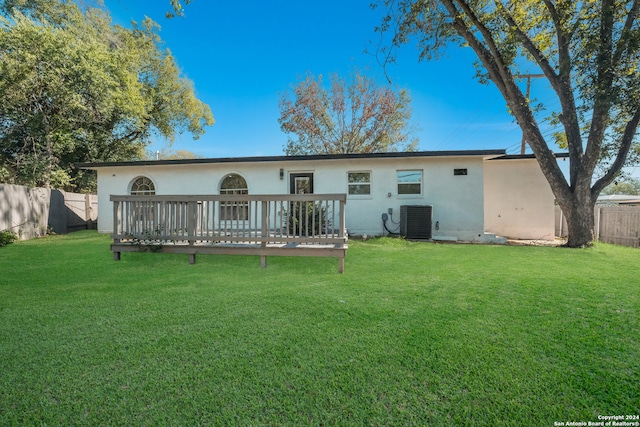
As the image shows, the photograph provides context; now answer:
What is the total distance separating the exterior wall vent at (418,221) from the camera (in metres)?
7.73

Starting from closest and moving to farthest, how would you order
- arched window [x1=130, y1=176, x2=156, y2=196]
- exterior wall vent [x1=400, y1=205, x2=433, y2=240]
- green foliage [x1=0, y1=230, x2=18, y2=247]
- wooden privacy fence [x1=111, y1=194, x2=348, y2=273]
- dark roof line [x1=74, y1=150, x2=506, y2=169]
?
wooden privacy fence [x1=111, y1=194, x2=348, y2=273], green foliage [x1=0, y1=230, x2=18, y2=247], dark roof line [x1=74, y1=150, x2=506, y2=169], exterior wall vent [x1=400, y1=205, x2=433, y2=240], arched window [x1=130, y1=176, x2=156, y2=196]

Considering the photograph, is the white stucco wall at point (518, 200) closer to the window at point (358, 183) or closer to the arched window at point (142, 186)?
the window at point (358, 183)

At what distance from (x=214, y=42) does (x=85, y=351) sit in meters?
14.3

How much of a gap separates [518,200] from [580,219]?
203 centimetres

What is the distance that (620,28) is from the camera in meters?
6.00

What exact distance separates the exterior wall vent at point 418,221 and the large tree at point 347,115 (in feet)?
33.6

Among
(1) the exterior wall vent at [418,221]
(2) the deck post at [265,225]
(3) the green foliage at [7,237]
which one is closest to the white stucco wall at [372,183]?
(1) the exterior wall vent at [418,221]

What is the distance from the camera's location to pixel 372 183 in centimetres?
847

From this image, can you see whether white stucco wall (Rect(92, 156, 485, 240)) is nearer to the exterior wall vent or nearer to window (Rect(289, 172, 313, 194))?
window (Rect(289, 172, 313, 194))

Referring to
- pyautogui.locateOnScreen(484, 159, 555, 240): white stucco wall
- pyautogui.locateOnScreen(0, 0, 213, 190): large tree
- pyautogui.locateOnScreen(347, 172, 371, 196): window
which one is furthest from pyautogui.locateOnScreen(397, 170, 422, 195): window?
pyautogui.locateOnScreen(0, 0, 213, 190): large tree

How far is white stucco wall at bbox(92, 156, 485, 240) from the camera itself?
8.09 meters

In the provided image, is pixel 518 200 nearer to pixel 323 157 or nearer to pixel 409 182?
pixel 409 182

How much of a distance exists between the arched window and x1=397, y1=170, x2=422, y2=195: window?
8.61m

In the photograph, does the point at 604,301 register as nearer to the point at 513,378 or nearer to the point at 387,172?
the point at 513,378
